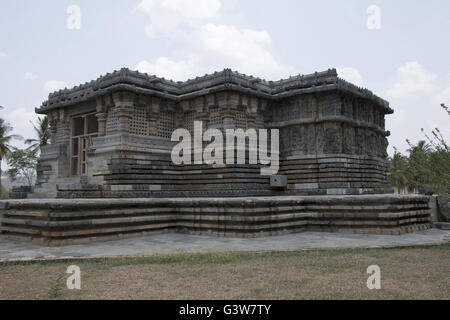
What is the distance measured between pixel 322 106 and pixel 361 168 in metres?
3.47

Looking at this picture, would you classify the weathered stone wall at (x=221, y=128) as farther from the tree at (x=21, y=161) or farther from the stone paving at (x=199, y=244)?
the tree at (x=21, y=161)

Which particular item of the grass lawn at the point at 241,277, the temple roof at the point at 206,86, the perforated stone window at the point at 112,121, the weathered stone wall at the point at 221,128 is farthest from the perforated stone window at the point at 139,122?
the grass lawn at the point at 241,277

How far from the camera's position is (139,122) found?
1641 centimetres

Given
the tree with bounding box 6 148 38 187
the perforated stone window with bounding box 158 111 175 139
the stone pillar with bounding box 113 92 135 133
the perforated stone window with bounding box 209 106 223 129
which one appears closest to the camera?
the stone pillar with bounding box 113 92 135 133

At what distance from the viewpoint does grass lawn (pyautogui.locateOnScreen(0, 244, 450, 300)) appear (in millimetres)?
4461

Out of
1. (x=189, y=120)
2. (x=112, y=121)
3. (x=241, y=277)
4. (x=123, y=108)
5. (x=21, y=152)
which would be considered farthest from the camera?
(x=21, y=152)

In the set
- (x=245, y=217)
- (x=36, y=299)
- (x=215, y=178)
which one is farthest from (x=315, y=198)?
(x=36, y=299)

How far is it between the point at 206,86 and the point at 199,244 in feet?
32.0

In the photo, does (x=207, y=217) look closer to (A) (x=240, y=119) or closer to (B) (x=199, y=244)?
(B) (x=199, y=244)

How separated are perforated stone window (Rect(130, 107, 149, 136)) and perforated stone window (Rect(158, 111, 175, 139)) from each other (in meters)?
0.77

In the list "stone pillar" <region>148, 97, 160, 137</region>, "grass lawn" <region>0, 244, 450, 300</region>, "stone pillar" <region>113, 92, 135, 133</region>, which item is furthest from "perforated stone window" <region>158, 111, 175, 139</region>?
"grass lawn" <region>0, 244, 450, 300</region>

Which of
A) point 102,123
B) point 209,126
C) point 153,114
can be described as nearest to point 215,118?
point 209,126

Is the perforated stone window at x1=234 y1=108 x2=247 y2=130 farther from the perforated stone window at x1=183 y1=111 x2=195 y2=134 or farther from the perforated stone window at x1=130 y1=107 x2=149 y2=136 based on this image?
the perforated stone window at x1=130 y1=107 x2=149 y2=136
